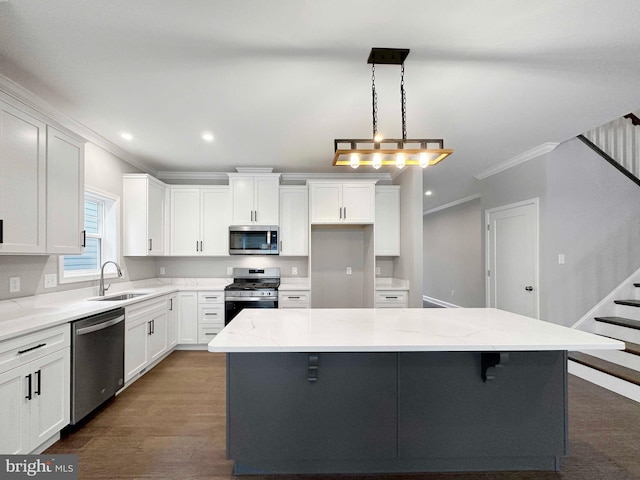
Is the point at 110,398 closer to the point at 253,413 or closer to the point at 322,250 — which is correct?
the point at 253,413

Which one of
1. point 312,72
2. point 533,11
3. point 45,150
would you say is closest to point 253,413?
point 312,72

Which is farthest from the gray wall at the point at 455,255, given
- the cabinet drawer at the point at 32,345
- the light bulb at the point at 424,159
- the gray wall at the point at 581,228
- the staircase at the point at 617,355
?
the cabinet drawer at the point at 32,345

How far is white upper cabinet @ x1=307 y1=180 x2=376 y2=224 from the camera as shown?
14.0 feet

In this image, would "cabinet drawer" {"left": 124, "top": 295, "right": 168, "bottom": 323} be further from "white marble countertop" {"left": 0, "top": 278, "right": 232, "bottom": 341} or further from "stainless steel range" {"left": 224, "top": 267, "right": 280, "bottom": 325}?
"stainless steel range" {"left": 224, "top": 267, "right": 280, "bottom": 325}

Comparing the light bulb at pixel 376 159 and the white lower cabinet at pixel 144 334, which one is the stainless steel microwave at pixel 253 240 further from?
the light bulb at pixel 376 159

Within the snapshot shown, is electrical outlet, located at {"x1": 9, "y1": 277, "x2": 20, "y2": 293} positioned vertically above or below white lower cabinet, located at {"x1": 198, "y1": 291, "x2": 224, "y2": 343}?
above

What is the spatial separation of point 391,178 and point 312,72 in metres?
3.00

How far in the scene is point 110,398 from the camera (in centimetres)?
276

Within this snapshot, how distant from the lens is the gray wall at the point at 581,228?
3623 millimetres

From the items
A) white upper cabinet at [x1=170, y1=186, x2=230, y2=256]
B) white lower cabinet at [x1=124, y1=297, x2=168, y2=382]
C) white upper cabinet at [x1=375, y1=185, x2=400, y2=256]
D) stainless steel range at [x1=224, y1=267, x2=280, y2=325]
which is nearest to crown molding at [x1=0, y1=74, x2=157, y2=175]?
white upper cabinet at [x1=170, y1=186, x2=230, y2=256]

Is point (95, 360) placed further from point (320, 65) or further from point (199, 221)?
point (320, 65)

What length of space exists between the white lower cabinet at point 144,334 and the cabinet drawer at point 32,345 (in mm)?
781

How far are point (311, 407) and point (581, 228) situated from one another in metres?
3.86

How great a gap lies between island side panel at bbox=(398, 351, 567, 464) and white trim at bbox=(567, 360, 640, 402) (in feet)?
5.59
